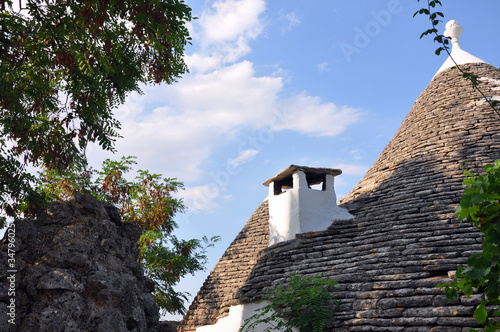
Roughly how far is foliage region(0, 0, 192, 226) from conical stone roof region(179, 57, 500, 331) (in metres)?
4.30

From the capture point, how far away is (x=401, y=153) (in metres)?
10.2

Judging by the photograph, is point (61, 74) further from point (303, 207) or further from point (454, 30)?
point (454, 30)

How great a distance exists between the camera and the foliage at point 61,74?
6805 millimetres

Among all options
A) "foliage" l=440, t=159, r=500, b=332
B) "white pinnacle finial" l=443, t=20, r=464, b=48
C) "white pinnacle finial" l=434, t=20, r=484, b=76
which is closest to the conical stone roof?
"white pinnacle finial" l=434, t=20, r=484, b=76

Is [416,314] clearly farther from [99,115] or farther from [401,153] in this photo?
[99,115]

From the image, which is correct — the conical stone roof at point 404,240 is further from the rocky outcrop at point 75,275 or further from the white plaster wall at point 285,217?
the rocky outcrop at point 75,275

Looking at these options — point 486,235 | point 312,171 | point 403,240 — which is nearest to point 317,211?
point 312,171

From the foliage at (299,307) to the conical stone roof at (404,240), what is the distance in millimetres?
230

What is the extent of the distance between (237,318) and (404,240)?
354cm

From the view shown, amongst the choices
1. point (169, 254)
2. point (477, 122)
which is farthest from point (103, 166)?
point (477, 122)

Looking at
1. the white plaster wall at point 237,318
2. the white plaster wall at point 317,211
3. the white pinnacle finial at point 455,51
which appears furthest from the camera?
the white pinnacle finial at point 455,51

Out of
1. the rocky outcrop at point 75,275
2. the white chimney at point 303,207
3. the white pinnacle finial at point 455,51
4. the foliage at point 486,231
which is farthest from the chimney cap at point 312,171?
the foliage at point 486,231

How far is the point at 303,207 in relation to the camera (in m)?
9.17

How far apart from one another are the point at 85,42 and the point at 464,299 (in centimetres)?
657
